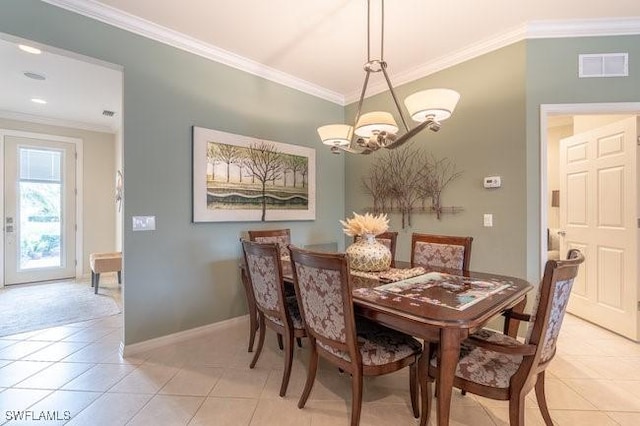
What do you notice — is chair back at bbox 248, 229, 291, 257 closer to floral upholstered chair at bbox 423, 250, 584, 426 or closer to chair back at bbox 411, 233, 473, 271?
chair back at bbox 411, 233, 473, 271

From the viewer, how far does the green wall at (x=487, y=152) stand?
2775mm

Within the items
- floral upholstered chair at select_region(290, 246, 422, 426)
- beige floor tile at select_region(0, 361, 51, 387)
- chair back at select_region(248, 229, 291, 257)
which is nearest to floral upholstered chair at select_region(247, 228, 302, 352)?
chair back at select_region(248, 229, 291, 257)

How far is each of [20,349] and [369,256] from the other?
3.12m

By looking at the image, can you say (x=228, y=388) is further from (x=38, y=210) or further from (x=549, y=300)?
(x=38, y=210)

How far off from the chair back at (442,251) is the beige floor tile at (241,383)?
4.84 feet

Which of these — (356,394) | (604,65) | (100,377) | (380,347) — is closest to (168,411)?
(100,377)

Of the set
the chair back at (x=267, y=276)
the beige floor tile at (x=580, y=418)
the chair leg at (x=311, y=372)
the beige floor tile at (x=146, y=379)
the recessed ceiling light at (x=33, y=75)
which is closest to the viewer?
the beige floor tile at (x=580, y=418)

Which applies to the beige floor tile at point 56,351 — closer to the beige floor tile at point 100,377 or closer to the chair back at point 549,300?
the beige floor tile at point 100,377

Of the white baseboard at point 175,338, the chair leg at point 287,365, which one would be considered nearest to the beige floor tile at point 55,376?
the white baseboard at point 175,338

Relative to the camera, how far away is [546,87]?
2.71 meters

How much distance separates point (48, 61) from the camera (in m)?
3.23

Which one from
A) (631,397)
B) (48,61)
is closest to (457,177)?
(631,397)

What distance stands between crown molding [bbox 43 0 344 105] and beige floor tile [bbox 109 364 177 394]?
2765 mm

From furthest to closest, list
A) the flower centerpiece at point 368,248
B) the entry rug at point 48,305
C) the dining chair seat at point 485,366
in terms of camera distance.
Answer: the entry rug at point 48,305, the flower centerpiece at point 368,248, the dining chair seat at point 485,366
